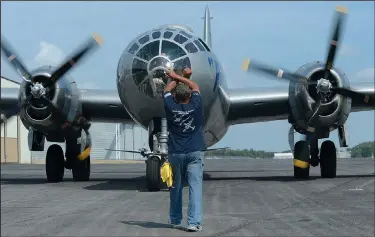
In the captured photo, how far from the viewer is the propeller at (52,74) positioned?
17125mm

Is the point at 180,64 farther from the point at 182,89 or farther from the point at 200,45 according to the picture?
the point at 182,89

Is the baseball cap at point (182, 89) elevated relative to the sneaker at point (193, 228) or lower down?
elevated

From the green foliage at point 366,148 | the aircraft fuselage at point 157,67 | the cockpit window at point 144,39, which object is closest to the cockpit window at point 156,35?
the aircraft fuselage at point 157,67

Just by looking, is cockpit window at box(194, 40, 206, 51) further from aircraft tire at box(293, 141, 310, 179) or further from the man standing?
the man standing

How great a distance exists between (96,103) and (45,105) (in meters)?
2.04

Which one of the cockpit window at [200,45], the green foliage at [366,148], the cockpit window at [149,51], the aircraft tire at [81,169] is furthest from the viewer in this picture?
the green foliage at [366,148]

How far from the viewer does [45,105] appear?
1742 cm

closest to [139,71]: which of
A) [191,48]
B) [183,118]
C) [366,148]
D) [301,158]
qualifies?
[191,48]

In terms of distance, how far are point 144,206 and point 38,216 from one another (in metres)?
2.08

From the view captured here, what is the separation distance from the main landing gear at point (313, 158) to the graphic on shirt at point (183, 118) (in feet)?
37.2

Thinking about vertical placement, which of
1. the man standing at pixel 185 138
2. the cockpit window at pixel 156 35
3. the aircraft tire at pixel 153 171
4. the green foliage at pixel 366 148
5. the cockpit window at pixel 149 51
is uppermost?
the cockpit window at pixel 156 35

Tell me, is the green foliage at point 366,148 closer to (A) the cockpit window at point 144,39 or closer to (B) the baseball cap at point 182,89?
(A) the cockpit window at point 144,39

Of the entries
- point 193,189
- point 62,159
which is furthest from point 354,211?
point 62,159

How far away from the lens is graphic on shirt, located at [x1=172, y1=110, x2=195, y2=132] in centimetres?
785
